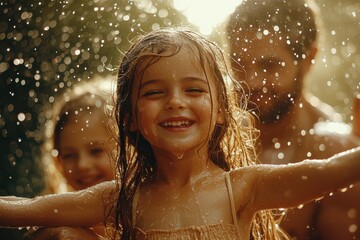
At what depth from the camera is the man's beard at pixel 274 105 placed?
3896 mm

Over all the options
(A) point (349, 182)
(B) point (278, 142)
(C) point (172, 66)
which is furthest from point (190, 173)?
(B) point (278, 142)

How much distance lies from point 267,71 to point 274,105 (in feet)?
0.62

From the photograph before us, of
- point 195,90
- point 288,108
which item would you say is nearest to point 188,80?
point 195,90

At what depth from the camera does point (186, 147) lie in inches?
96.4

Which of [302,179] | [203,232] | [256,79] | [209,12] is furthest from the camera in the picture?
[209,12]

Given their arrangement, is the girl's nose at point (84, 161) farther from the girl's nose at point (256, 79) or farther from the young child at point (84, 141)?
the girl's nose at point (256, 79)

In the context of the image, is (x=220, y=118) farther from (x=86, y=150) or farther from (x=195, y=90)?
(x=86, y=150)

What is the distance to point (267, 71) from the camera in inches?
154

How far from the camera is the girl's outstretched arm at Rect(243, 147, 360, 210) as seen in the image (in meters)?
2.13

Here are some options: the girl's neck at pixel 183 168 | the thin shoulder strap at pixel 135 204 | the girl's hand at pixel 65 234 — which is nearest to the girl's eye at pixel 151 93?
the girl's neck at pixel 183 168

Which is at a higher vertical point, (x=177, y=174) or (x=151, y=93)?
(x=151, y=93)

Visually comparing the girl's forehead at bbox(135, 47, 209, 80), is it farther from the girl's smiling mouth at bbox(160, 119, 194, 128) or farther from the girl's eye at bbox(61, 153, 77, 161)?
the girl's eye at bbox(61, 153, 77, 161)

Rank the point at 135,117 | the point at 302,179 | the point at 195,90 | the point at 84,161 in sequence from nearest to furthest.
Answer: the point at 302,179, the point at 195,90, the point at 135,117, the point at 84,161

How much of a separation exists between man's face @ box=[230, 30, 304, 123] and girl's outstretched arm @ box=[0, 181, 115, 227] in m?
1.49
